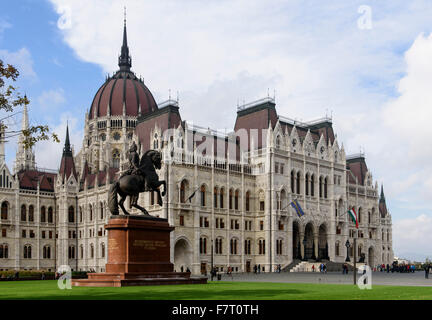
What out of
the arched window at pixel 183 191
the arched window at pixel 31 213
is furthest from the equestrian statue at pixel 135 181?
the arched window at pixel 31 213

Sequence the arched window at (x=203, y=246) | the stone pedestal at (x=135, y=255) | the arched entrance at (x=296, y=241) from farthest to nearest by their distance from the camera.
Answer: the arched entrance at (x=296, y=241) < the arched window at (x=203, y=246) < the stone pedestal at (x=135, y=255)

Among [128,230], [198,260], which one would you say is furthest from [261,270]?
[128,230]

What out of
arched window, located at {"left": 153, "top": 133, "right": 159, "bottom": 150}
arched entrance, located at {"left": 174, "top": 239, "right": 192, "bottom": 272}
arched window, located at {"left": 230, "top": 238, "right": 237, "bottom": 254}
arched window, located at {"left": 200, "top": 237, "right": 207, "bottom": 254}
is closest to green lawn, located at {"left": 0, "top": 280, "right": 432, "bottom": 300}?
arched entrance, located at {"left": 174, "top": 239, "right": 192, "bottom": 272}

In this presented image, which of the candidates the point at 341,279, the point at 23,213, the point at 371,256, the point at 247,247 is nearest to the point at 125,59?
the point at 23,213

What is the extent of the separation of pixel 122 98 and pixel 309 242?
4302 cm

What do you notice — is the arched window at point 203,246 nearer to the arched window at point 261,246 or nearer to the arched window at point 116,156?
the arched window at point 261,246

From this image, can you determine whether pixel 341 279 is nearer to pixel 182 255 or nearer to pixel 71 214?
pixel 182 255

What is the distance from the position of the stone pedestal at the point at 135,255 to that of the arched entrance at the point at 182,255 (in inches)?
1613

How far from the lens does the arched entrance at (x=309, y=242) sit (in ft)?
285

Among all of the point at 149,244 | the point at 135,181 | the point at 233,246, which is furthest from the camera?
the point at 233,246

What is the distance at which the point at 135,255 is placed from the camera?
31344 millimetres

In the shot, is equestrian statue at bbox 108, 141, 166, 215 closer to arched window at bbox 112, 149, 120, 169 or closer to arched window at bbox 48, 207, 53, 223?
arched window at bbox 48, 207, 53, 223

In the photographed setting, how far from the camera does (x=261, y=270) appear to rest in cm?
7994
